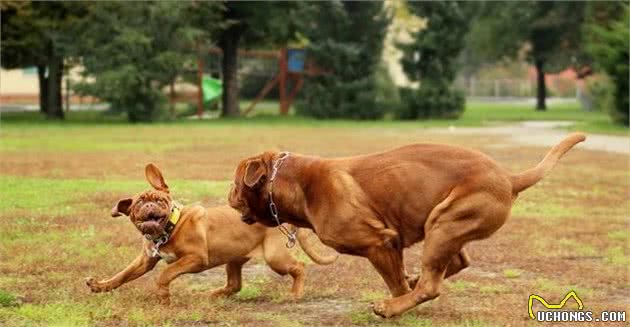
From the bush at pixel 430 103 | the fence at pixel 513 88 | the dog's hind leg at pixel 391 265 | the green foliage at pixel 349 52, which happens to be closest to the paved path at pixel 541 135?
the bush at pixel 430 103

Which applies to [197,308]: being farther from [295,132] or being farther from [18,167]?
[295,132]

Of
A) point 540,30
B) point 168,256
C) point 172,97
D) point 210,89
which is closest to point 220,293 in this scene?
point 168,256

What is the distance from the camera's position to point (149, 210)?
262 inches

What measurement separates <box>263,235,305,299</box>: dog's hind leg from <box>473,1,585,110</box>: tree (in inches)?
1846

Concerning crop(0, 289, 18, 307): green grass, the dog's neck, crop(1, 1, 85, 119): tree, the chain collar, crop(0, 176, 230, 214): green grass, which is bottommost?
crop(0, 176, 230, 214): green grass

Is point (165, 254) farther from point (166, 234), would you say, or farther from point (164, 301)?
point (164, 301)

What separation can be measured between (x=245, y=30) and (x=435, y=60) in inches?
319

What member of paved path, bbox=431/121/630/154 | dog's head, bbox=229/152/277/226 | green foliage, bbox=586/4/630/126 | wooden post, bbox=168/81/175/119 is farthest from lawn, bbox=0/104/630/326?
wooden post, bbox=168/81/175/119

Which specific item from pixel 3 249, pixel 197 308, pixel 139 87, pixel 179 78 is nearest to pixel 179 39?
pixel 139 87

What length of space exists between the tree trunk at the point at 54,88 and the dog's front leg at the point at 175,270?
32.7 m

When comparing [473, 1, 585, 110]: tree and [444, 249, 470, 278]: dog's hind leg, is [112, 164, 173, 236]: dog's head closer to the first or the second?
[444, 249, 470, 278]: dog's hind leg

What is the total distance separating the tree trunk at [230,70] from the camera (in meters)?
43.1

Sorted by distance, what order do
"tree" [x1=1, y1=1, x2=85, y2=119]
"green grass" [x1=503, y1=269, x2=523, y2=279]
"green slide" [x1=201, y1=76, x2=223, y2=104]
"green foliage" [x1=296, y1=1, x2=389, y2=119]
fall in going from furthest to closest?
"green slide" [x1=201, y1=76, x2=223, y2=104] < "green foliage" [x1=296, y1=1, x2=389, y2=119] < "tree" [x1=1, y1=1, x2=85, y2=119] < "green grass" [x1=503, y1=269, x2=523, y2=279]

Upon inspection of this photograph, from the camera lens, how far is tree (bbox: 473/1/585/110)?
172 ft
